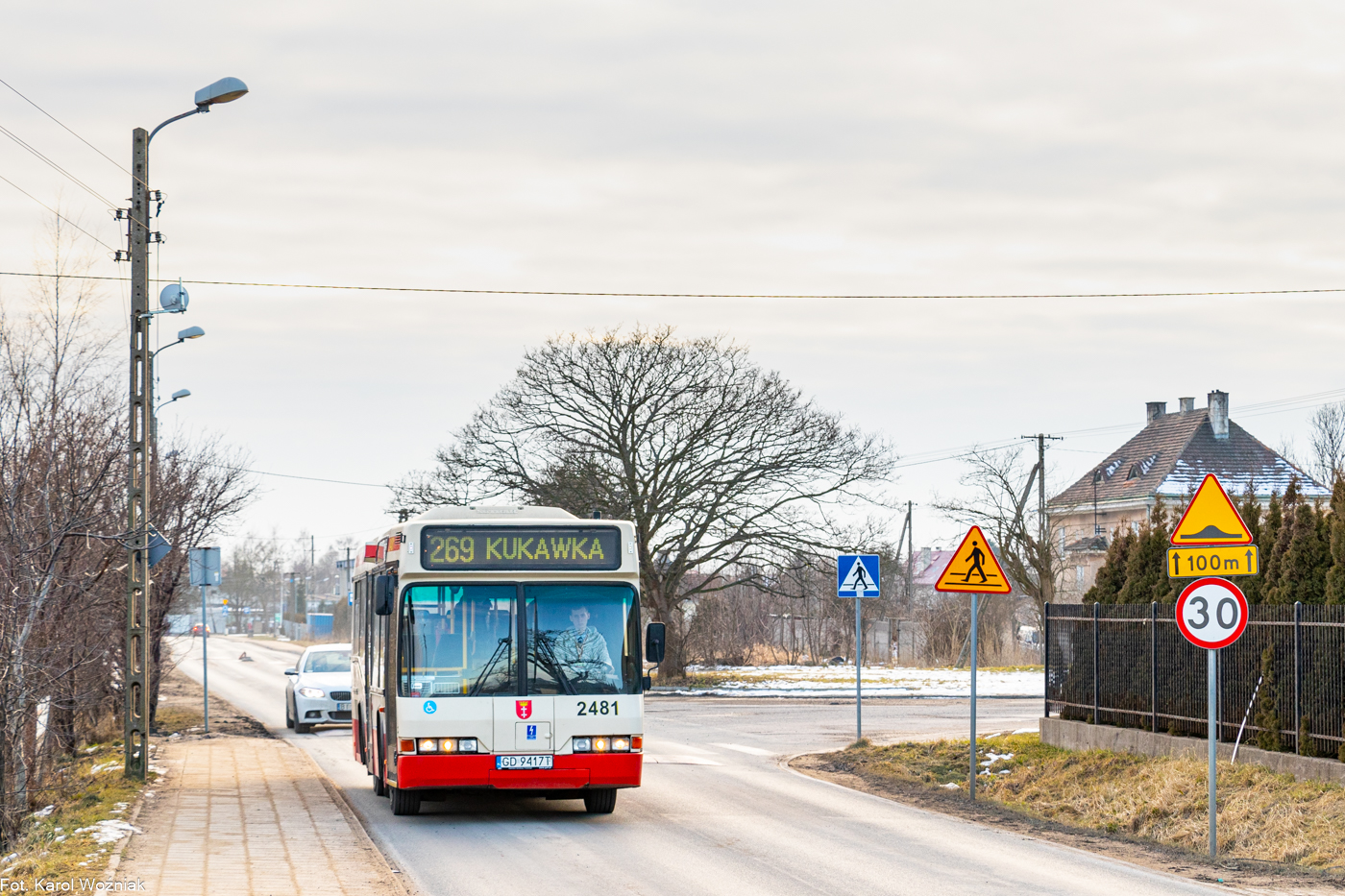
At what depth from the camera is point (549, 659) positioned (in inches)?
536

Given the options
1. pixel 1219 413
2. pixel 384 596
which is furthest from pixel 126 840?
pixel 1219 413

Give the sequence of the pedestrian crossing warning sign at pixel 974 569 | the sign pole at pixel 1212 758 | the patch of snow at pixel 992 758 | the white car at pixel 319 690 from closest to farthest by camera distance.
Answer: the sign pole at pixel 1212 758 < the pedestrian crossing warning sign at pixel 974 569 < the patch of snow at pixel 992 758 < the white car at pixel 319 690

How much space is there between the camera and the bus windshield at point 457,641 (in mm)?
13445

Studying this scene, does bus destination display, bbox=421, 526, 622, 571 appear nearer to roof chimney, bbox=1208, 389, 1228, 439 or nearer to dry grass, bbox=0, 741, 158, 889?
dry grass, bbox=0, 741, 158, 889

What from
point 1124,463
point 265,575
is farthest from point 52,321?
point 265,575

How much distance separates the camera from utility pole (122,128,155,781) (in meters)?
16.6

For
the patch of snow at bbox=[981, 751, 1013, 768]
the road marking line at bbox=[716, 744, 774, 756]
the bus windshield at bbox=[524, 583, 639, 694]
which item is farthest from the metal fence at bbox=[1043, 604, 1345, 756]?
the bus windshield at bbox=[524, 583, 639, 694]

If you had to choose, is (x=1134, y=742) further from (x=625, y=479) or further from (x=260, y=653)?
(x=260, y=653)

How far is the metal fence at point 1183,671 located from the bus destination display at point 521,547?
6.80 m

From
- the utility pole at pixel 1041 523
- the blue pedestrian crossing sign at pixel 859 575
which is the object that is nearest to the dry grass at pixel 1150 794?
the blue pedestrian crossing sign at pixel 859 575

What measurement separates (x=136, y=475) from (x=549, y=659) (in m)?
6.51

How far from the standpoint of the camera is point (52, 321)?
1872 cm

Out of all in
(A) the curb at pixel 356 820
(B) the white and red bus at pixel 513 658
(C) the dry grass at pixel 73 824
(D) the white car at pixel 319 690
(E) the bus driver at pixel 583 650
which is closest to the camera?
(C) the dry grass at pixel 73 824

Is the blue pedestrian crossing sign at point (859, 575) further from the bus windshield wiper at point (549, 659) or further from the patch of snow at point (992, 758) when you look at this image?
the bus windshield wiper at point (549, 659)
